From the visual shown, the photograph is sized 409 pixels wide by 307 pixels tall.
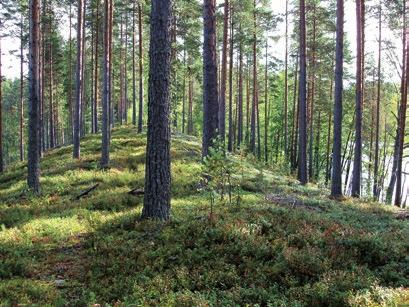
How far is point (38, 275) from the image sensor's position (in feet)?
24.4

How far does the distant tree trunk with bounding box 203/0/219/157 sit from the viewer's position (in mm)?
14703

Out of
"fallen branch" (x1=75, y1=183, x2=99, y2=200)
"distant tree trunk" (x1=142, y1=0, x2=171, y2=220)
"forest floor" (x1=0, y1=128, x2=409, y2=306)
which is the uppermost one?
"distant tree trunk" (x1=142, y1=0, x2=171, y2=220)

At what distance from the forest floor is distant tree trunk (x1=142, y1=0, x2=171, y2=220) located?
98 centimetres

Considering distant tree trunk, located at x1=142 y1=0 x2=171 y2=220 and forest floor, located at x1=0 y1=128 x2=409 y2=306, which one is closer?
forest floor, located at x1=0 y1=128 x2=409 y2=306

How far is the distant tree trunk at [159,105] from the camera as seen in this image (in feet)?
31.5

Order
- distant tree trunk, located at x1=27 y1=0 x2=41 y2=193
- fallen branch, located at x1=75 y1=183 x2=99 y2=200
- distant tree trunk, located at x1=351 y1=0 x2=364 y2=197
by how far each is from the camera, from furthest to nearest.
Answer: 1. distant tree trunk, located at x1=351 y1=0 x2=364 y2=197
2. distant tree trunk, located at x1=27 y1=0 x2=41 y2=193
3. fallen branch, located at x1=75 y1=183 x2=99 y2=200

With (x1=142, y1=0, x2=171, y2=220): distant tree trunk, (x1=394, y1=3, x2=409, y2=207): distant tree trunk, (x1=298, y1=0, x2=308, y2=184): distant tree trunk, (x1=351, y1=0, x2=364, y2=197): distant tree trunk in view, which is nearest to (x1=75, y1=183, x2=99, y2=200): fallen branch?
(x1=142, y1=0, x2=171, y2=220): distant tree trunk

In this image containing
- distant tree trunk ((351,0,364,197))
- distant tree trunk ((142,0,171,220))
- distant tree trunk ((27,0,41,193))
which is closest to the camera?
distant tree trunk ((142,0,171,220))

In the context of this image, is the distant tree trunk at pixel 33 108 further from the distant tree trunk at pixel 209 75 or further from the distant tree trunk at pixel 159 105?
the distant tree trunk at pixel 159 105

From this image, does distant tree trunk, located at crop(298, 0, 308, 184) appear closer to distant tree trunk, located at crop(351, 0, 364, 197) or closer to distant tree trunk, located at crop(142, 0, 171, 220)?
distant tree trunk, located at crop(351, 0, 364, 197)

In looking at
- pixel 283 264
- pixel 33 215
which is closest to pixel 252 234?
pixel 283 264

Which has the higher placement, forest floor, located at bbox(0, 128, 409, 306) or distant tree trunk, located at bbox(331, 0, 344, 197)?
distant tree trunk, located at bbox(331, 0, 344, 197)

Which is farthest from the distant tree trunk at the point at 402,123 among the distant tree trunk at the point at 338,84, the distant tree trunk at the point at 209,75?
the distant tree trunk at the point at 209,75

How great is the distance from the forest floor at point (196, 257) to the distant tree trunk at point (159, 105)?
0.98m
